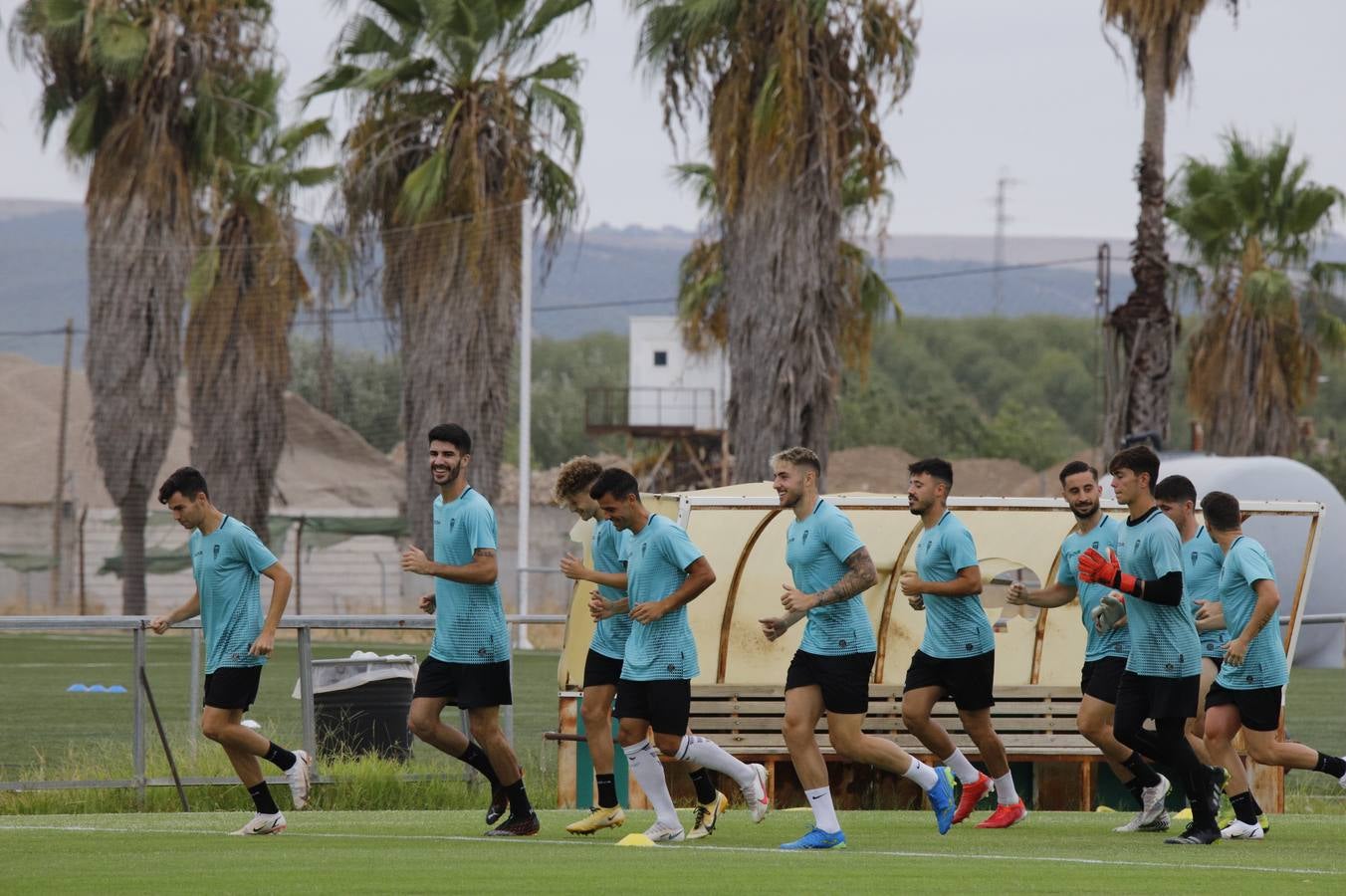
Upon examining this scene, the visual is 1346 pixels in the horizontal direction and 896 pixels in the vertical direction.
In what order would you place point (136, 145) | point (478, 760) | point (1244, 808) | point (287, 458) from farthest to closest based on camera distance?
point (287, 458), point (136, 145), point (478, 760), point (1244, 808)

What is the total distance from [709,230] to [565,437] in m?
88.4

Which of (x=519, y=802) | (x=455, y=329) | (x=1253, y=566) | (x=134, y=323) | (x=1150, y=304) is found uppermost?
(x=1150, y=304)

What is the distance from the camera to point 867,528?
14.8 meters

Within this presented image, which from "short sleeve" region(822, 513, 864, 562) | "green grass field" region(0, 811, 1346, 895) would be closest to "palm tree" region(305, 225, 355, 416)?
"green grass field" region(0, 811, 1346, 895)

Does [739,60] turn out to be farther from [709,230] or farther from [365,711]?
[365,711]

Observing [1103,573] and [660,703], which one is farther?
[660,703]

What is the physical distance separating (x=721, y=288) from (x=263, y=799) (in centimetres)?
2819

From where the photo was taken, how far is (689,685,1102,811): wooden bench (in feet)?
45.9

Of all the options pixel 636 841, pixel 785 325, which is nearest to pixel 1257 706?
pixel 636 841

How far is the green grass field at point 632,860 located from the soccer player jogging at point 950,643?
1.21 ft

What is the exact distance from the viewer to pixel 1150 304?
31.7 metres

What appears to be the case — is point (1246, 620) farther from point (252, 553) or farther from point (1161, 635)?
point (252, 553)

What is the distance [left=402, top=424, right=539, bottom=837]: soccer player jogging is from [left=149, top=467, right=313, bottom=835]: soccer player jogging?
0.80 meters

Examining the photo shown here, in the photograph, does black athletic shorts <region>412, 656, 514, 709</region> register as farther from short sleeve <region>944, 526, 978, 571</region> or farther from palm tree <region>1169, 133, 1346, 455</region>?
palm tree <region>1169, 133, 1346, 455</region>
